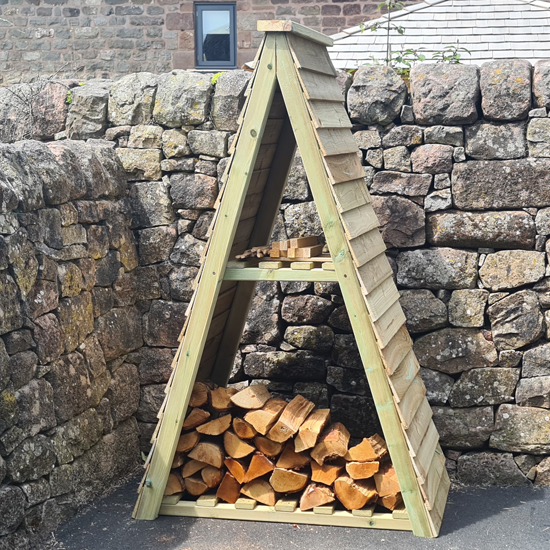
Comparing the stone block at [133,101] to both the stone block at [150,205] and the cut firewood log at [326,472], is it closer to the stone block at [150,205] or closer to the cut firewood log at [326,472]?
the stone block at [150,205]

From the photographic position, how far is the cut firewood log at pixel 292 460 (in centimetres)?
383

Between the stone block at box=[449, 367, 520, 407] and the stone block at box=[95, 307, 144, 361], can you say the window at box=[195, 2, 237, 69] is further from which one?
the stone block at box=[449, 367, 520, 407]

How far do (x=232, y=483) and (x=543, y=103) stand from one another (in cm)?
268

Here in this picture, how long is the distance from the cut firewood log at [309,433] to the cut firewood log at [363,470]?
232 millimetres

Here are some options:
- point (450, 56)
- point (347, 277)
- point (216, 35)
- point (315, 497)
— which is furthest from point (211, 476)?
point (216, 35)

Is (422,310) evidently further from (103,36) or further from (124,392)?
(103,36)

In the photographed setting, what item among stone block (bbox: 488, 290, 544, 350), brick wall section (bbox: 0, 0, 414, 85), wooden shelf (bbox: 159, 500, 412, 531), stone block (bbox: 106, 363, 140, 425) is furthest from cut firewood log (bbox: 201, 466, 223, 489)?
brick wall section (bbox: 0, 0, 414, 85)

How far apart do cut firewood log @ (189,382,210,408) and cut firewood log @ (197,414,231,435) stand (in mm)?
117

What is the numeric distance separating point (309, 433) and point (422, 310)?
3.48ft

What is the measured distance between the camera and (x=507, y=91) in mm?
4121

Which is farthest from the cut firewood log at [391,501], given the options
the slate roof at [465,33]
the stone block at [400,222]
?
the slate roof at [465,33]

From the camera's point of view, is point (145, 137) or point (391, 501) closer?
point (391, 501)

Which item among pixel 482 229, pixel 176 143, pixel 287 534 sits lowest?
pixel 287 534

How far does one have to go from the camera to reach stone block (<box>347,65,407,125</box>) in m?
4.25
